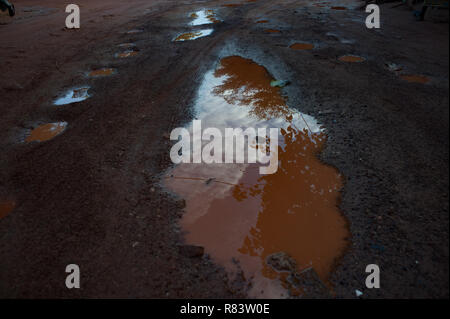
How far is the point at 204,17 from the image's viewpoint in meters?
11.8

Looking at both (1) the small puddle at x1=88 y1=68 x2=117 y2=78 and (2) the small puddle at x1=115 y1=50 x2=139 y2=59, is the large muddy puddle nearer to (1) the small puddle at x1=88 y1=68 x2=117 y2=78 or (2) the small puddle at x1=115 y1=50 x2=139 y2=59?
(1) the small puddle at x1=88 y1=68 x2=117 y2=78

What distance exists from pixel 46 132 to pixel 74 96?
4.64 ft

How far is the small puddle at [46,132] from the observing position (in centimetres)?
435

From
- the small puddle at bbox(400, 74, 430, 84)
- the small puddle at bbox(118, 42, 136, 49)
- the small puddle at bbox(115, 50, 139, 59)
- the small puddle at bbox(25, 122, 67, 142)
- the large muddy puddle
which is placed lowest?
the large muddy puddle

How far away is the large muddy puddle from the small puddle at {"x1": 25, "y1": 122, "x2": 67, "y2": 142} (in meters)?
2.15

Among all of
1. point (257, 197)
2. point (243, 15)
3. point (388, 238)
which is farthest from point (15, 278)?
point (243, 15)

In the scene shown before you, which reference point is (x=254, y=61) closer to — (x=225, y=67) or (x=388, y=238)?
(x=225, y=67)

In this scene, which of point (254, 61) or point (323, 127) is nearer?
point (323, 127)

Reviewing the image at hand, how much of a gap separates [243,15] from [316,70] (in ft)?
23.0

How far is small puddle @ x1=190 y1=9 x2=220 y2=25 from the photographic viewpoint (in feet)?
36.0

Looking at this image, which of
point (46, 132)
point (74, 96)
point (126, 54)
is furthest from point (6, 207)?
point (126, 54)

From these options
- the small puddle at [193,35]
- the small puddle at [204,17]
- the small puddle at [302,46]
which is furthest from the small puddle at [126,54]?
the small puddle at [302,46]

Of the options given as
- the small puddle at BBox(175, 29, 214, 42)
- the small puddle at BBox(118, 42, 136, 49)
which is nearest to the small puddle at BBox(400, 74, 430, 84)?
the small puddle at BBox(175, 29, 214, 42)

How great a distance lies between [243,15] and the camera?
38.1 ft
